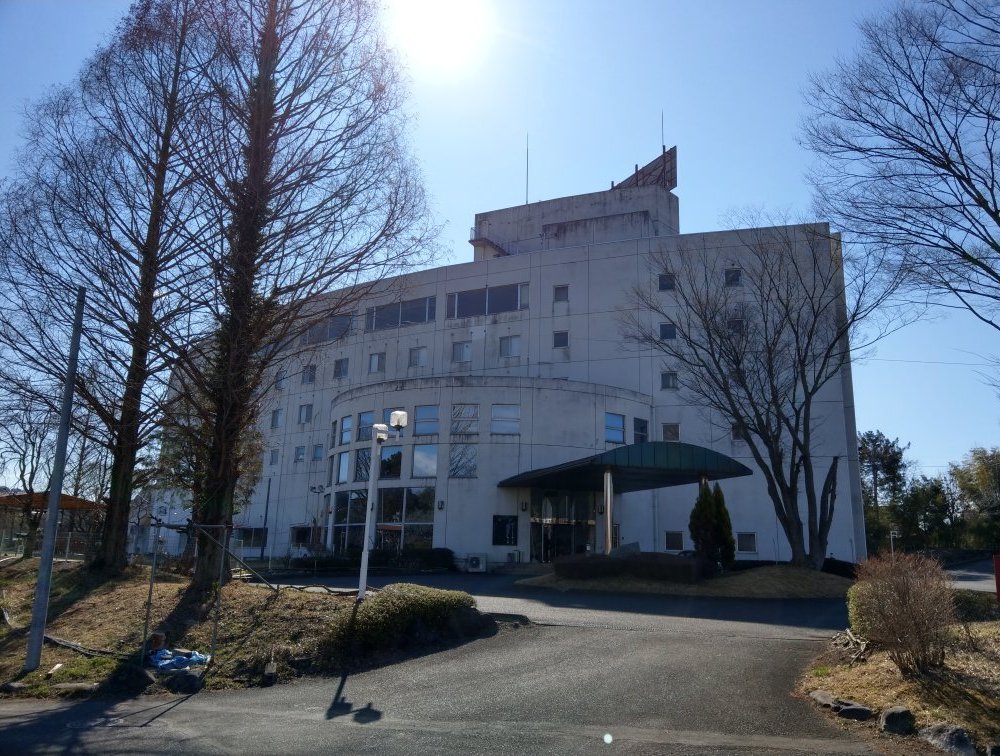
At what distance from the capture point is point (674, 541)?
40438 millimetres

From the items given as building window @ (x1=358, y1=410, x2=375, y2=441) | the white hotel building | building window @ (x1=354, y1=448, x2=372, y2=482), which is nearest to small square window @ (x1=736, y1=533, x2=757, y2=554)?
the white hotel building

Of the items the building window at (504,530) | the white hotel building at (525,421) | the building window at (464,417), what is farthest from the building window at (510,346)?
the building window at (504,530)

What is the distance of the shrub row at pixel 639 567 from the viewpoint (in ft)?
74.8

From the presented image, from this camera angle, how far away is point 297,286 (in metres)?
14.4

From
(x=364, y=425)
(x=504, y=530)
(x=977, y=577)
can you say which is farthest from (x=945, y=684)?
(x=364, y=425)

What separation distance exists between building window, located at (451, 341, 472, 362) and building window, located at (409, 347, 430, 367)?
5.85 feet

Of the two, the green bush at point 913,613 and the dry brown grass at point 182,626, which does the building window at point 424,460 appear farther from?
the green bush at point 913,613

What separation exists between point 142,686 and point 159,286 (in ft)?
22.6

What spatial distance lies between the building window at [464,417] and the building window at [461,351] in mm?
10463

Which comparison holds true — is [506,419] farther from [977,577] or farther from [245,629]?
[245,629]

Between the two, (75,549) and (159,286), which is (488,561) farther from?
(159,286)

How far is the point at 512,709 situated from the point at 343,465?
30.5 metres

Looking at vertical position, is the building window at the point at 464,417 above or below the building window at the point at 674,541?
above

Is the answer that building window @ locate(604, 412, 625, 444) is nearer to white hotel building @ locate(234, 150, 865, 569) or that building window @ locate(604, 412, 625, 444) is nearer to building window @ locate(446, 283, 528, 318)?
white hotel building @ locate(234, 150, 865, 569)
